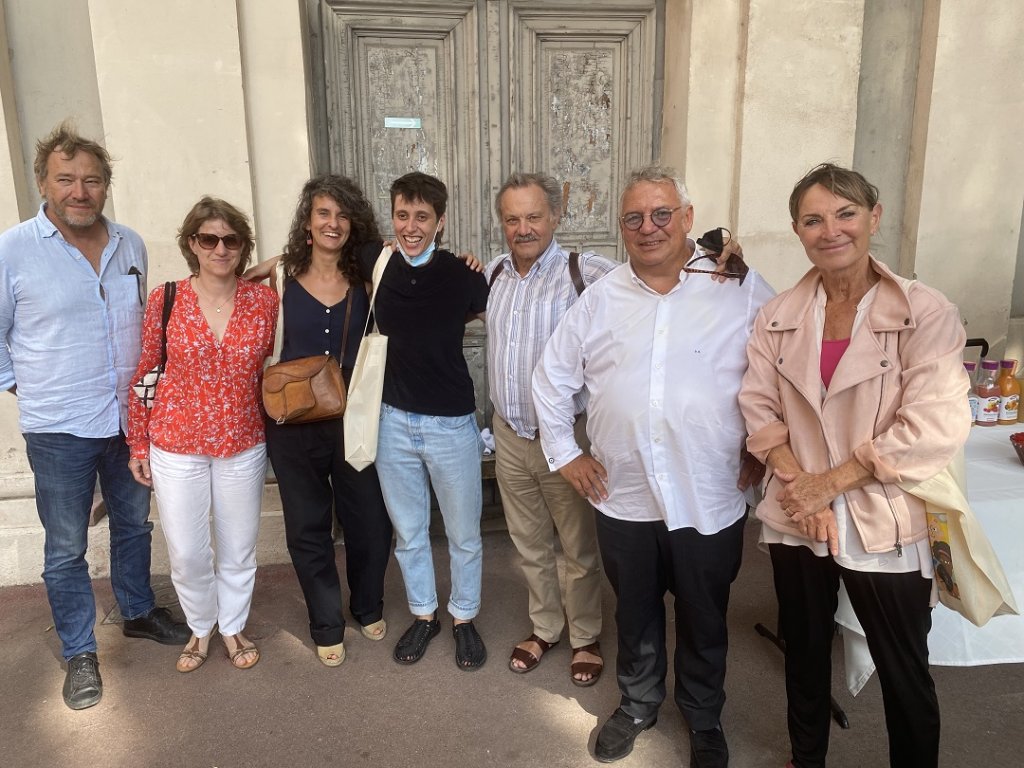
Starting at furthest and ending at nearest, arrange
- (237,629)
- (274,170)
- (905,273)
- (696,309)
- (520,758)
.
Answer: (905,273) → (274,170) → (237,629) → (520,758) → (696,309)

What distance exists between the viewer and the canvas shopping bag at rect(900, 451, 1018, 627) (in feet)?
6.37

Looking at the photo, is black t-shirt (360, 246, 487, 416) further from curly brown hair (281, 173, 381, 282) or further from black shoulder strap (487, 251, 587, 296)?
black shoulder strap (487, 251, 587, 296)

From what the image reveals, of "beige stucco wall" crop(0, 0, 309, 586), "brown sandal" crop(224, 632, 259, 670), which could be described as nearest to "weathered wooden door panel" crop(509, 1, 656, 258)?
"beige stucco wall" crop(0, 0, 309, 586)

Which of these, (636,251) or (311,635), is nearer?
(636,251)

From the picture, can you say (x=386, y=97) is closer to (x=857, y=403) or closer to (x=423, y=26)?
(x=423, y=26)

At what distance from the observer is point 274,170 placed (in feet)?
13.6

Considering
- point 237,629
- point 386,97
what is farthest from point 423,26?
point 237,629

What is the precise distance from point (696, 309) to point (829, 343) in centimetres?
41

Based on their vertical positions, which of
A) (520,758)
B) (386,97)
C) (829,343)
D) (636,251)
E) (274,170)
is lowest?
(520,758)

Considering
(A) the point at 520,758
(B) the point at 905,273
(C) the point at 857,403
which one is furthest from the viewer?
(B) the point at 905,273

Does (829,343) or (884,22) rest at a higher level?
(884,22)

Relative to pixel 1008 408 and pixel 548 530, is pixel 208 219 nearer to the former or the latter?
pixel 548 530

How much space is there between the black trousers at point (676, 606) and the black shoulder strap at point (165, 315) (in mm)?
1823

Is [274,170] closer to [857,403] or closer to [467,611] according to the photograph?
[467,611]
